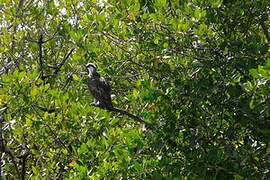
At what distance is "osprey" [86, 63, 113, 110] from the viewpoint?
2922mm

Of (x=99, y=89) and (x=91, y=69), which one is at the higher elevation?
(x=91, y=69)

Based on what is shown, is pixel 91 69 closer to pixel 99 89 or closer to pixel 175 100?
pixel 99 89

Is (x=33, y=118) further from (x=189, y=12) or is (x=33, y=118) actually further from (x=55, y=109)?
(x=189, y=12)

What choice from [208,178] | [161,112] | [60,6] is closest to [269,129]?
[208,178]

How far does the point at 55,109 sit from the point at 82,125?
252mm

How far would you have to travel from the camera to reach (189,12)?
8.55 ft

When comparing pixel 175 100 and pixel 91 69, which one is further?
pixel 91 69

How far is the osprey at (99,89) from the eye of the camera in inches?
115

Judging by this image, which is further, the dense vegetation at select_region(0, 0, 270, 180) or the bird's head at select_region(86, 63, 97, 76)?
the bird's head at select_region(86, 63, 97, 76)

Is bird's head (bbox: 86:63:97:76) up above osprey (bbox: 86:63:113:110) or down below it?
above

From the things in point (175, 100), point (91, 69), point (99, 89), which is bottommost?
point (175, 100)

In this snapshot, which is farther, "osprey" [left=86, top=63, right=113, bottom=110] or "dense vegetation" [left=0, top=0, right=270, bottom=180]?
"osprey" [left=86, top=63, right=113, bottom=110]

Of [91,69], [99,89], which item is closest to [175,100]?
[99,89]

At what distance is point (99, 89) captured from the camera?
9.63 feet
